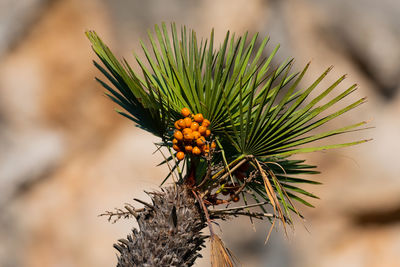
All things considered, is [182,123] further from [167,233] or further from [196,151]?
[167,233]

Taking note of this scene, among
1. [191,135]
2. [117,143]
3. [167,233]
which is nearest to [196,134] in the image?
[191,135]

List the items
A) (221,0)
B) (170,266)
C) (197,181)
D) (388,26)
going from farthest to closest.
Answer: (221,0)
(388,26)
(197,181)
(170,266)

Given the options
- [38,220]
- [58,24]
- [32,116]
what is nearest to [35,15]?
[58,24]

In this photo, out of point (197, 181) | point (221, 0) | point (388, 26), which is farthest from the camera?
point (221, 0)

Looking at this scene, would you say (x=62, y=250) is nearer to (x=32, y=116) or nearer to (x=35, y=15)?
(x=32, y=116)

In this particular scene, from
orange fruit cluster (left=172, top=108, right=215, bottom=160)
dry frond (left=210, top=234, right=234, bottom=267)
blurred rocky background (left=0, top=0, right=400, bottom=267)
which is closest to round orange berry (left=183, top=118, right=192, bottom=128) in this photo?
orange fruit cluster (left=172, top=108, right=215, bottom=160)

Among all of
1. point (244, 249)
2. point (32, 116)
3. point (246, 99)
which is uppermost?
point (32, 116)

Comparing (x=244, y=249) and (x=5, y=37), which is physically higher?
(x=5, y=37)

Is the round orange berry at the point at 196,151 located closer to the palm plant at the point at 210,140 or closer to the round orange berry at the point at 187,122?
the palm plant at the point at 210,140
